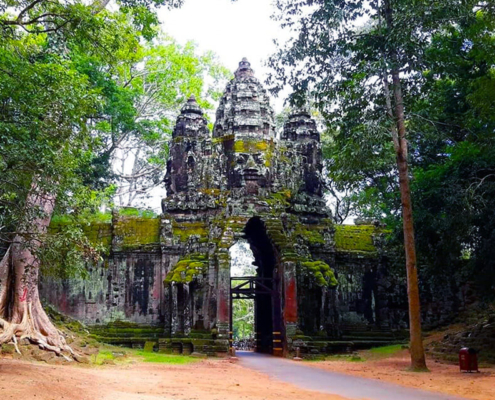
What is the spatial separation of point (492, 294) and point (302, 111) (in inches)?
438

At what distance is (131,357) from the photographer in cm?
1611

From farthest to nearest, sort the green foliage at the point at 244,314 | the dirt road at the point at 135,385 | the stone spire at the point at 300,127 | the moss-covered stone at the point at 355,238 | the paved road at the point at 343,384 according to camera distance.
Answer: the green foliage at the point at 244,314, the stone spire at the point at 300,127, the moss-covered stone at the point at 355,238, the paved road at the point at 343,384, the dirt road at the point at 135,385

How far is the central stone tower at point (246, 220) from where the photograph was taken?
19062mm

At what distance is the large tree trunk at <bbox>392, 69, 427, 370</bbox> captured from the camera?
43.1 feet

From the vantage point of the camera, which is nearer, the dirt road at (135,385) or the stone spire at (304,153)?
the dirt road at (135,385)

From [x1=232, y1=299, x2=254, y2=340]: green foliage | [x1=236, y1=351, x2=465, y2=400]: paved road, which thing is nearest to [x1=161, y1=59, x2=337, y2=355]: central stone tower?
[x1=236, y1=351, x2=465, y2=400]: paved road

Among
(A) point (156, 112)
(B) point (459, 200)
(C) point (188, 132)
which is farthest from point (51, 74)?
(A) point (156, 112)

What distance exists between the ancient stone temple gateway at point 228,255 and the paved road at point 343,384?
168 inches

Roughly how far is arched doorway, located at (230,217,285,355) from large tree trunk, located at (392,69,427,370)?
21.5 feet

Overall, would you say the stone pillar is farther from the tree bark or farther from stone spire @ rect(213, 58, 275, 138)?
stone spire @ rect(213, 58, 275, 138)

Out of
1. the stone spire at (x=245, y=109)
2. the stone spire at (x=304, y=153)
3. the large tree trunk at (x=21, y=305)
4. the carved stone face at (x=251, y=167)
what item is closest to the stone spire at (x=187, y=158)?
the stone spire at (x=245, y=109)

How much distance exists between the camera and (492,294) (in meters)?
16.0

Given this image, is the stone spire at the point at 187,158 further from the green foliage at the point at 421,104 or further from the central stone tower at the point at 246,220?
the green foliage at the point at 421,104

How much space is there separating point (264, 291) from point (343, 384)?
990 centimetres
